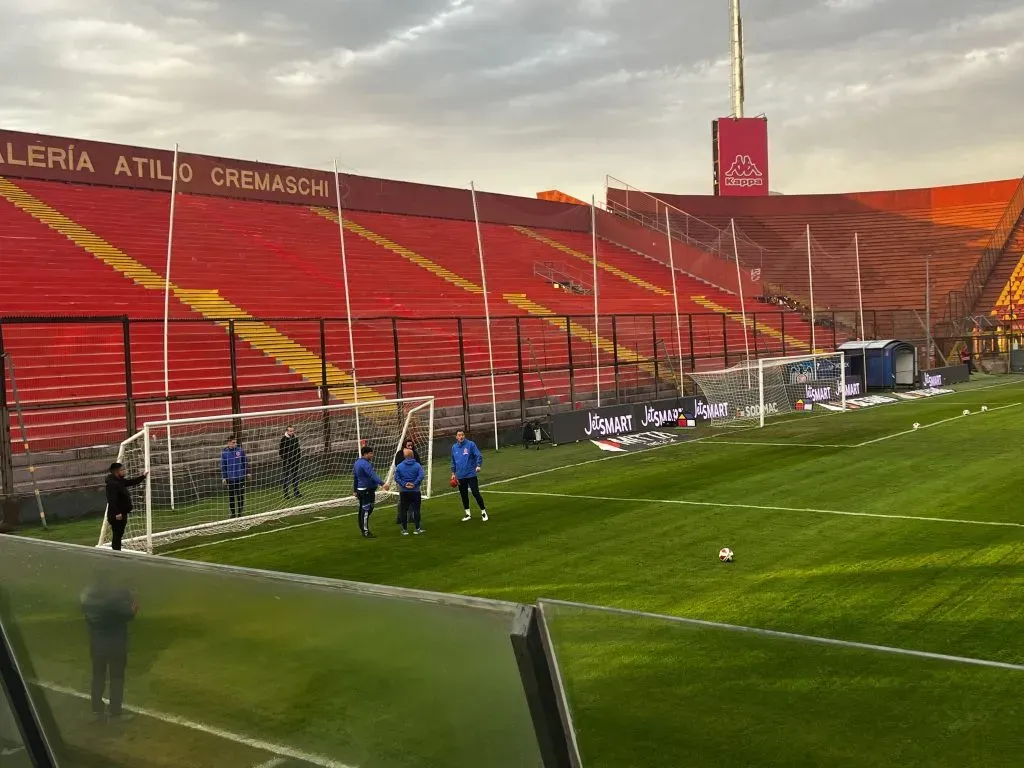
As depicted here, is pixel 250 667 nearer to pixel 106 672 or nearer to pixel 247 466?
pixel 106 672

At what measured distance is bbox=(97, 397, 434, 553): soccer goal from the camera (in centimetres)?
1719

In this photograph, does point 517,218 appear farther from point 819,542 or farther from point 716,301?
point 819,542

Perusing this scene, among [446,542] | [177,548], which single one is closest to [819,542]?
[446,542]

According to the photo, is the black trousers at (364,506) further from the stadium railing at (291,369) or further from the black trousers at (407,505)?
the stadium railing at (291,369)

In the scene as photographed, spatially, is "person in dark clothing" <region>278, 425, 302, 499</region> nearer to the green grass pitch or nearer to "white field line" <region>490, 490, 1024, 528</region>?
the green grass pitch

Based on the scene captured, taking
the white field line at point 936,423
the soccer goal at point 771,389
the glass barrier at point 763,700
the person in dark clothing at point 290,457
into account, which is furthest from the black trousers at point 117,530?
the soccer goal at point 771,389

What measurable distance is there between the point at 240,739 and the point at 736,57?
75.0m

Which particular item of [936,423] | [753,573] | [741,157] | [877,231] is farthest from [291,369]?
[877,231]

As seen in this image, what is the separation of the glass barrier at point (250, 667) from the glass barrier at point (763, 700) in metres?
0.30

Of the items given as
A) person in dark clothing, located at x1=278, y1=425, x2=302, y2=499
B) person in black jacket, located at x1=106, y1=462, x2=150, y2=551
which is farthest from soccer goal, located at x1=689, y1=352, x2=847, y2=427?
person in black jacket, located at x1=106, y1=462, x2=150, y2=551

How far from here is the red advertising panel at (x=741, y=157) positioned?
68500 mm

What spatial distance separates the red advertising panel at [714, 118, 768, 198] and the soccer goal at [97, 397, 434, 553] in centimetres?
4834

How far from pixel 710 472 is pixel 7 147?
91.5ft

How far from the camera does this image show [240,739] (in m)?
3.86
